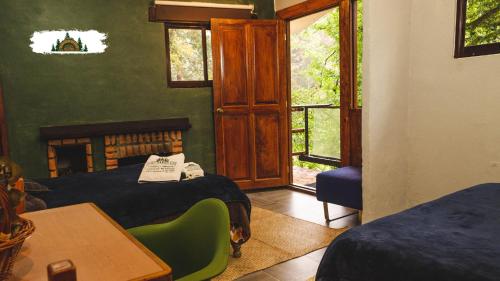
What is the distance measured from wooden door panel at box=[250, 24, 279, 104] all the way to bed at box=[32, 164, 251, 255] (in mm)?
2287

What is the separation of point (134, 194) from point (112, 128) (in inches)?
86.0

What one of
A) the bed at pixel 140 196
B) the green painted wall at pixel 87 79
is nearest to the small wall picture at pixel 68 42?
the green painted wall at pixel 87 79

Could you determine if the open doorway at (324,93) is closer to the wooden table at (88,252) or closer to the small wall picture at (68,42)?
the small wall picture at (68,42)

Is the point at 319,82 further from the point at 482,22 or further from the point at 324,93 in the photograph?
the point at 482,22

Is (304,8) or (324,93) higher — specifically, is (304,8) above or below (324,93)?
above

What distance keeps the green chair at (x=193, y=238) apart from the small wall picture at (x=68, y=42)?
3.42 m

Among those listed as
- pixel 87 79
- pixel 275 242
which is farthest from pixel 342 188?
pixel 87 79

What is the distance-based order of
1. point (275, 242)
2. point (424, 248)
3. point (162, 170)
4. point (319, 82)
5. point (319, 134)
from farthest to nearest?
point (319, 82)
point (319, 134)
point (275, 242)
point (162, 170)
point (424, 248)

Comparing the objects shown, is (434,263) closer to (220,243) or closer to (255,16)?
(220,243)

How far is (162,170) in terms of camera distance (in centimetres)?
299

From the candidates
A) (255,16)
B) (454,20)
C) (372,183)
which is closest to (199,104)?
(255,16)

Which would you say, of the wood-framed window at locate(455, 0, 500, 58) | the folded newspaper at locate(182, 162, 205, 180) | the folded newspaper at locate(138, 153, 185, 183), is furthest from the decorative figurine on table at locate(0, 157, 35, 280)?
the wood-framed window at locate(455, 0, 500, 58)

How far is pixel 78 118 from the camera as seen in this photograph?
14.9 feet

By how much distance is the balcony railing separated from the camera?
5.91 metres
